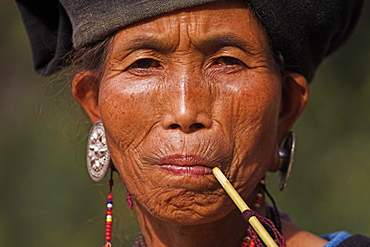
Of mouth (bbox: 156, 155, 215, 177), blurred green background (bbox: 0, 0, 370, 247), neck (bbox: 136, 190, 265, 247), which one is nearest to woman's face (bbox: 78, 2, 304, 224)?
mouth (bbox: 156, 155, 215, 177)

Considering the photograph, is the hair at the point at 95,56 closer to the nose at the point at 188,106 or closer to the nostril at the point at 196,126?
the nose at the point at 188,106

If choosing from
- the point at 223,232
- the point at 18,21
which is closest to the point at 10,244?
the point at 18,21

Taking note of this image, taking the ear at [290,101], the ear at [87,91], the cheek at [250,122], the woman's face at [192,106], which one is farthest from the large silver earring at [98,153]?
the ear at [290,101]

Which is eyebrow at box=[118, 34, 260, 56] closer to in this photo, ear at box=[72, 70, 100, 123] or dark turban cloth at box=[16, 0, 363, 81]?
dark turban cloth at box=[16, 0, 363, 81]

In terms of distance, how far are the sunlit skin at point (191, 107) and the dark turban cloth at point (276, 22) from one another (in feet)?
0.15

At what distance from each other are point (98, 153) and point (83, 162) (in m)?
3.72

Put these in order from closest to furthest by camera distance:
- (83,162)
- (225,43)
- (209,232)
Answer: (225,43), (209,232), (83,162)

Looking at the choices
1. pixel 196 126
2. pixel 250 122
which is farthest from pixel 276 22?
pixel 196 126

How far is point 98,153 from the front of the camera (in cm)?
267

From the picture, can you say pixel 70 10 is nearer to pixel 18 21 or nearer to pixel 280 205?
pixel 280 205

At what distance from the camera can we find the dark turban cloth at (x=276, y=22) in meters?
2.34

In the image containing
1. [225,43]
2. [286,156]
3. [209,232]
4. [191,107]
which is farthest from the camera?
[286,156]

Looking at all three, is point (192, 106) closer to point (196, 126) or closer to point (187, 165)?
point (196, 126)

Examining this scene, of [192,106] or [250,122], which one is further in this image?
[250,122]
